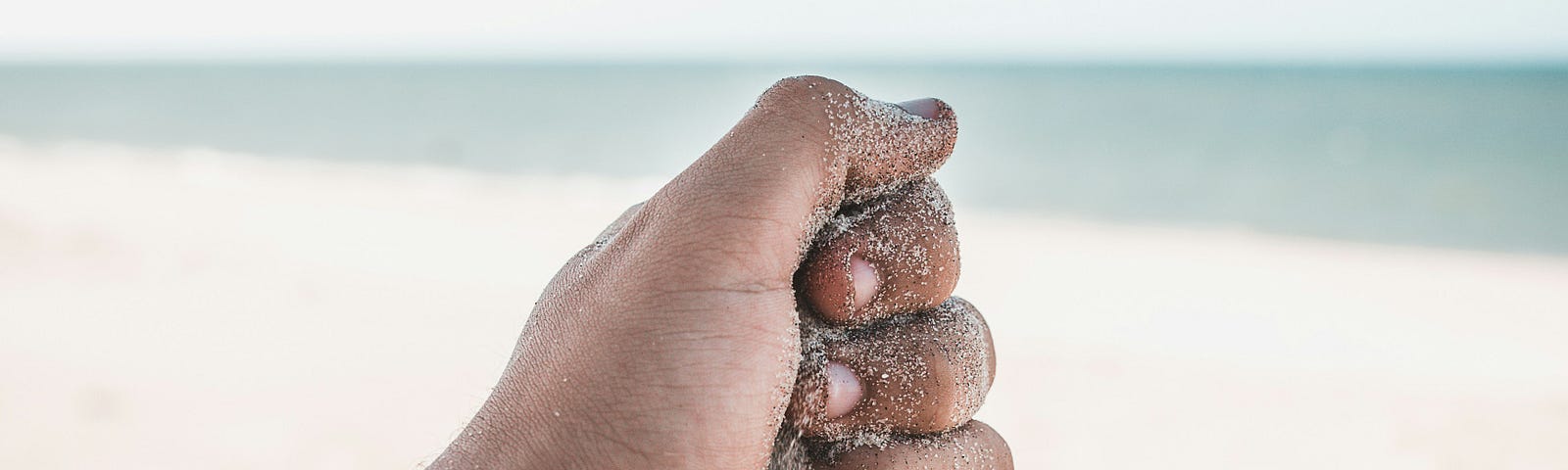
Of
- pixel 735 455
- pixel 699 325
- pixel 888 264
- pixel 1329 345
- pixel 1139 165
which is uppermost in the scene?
pixel 1139 165

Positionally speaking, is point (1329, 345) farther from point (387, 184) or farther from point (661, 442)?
point (387, 184)

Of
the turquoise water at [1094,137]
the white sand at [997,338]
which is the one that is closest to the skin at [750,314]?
the white sand at [997,338]

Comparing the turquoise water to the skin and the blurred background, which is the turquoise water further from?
the skin

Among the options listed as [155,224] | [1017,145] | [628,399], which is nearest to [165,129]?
[155,224]

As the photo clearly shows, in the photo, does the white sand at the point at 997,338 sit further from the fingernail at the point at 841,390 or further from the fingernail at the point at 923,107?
the fingernail at the point at 923,107

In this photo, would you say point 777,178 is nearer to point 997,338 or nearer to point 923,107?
point 923,107

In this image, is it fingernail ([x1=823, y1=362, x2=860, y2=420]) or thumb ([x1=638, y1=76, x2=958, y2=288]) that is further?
fingernail ([x1=823, y1=362, x2=860, y2=420])

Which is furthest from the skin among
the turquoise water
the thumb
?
the turquoise water
